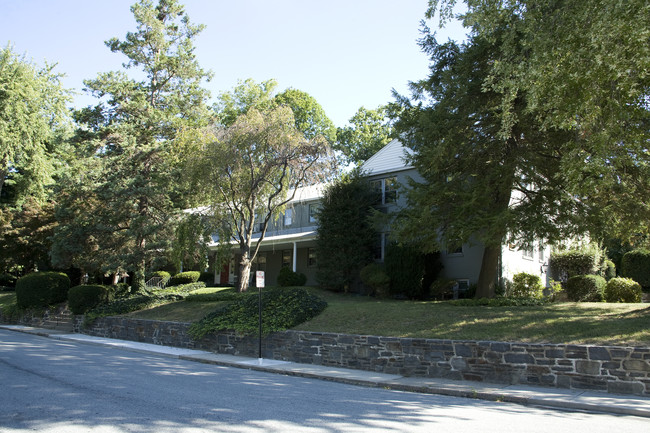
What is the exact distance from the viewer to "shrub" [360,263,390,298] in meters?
21.6

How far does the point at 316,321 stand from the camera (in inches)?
581

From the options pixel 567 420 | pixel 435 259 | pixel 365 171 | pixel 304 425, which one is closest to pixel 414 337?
pixel 567 420

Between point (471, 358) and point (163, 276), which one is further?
point (163, 276)

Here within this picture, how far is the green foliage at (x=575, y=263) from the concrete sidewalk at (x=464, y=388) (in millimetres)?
14350

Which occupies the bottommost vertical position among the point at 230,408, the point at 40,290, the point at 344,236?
the point at 230,408

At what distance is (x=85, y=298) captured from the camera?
74.2 feet

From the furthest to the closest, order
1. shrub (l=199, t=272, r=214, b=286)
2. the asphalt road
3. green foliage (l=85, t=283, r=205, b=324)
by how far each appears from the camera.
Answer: shrub (l=199, t=272, r=214, b=286)
green foliage (l=85, t=283, r=205, b=324)
the asphalt road

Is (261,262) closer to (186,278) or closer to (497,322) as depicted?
(186,278)

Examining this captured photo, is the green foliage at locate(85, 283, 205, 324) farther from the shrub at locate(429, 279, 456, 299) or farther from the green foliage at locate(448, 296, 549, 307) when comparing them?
the green foliage at locate(448, 296, 549, 307)

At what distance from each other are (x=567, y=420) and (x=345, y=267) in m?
16.1

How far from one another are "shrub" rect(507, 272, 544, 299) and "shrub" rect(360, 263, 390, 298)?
5.23 m

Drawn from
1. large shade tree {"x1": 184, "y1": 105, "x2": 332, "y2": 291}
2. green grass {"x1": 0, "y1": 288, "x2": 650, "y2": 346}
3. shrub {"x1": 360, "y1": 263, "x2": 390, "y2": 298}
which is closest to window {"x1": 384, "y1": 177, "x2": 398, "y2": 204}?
shrub {"x1": 360, "y1": 263, "x2": 390, "y2": 298}

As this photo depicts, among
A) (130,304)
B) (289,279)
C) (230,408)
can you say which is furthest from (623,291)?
(130,304)

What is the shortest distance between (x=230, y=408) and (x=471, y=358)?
19.4 ft
